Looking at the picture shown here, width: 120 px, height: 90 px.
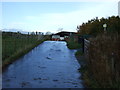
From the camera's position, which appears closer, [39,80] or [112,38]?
[112,38]

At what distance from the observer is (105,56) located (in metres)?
6.38

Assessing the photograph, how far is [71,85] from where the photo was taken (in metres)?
6.85

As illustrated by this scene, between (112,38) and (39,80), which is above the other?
(112,38)

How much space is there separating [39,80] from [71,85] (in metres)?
1.26

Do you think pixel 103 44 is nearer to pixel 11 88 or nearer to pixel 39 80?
pixel 39 80

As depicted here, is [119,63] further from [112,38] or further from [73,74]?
[73,74]

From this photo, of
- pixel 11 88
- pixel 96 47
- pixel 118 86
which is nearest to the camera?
pixel 118 86

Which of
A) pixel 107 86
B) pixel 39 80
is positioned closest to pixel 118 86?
pixel 107 86

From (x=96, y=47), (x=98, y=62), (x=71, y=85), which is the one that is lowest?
(x=71, y=85)

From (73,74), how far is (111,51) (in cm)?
279

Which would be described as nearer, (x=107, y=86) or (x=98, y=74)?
(x=107, y=86)

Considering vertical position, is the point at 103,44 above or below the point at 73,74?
above

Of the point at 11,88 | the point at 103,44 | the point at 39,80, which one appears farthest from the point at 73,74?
the point at 11,88

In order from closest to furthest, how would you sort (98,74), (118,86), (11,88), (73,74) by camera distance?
(118,86)
(11,88)
(98,74)
(73,74)
